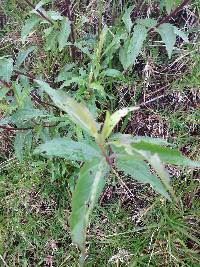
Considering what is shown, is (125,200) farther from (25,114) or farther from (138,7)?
(138,7)

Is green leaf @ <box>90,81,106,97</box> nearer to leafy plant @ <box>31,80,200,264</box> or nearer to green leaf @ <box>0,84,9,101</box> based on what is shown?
green leaf @ <box>0,84,9,101</box>

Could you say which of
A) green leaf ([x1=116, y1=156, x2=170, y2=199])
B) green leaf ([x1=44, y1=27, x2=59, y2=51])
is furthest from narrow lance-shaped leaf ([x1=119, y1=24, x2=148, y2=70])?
green leaf ([x1=116, y1=156, x2=170, y2=199])

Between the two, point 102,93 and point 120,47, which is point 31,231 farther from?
point 120,47

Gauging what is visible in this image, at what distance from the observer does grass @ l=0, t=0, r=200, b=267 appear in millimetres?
2383

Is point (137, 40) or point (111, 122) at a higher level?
point (137, 40)

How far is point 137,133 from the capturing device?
2496 mm

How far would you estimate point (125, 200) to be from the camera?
2471 mm

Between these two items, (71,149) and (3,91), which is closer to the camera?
(71,149)

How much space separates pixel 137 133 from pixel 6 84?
809mm

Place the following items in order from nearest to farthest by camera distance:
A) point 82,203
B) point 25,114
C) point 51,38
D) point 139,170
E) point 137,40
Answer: point 82,203, point 139,170, point 25,114, point 137,40, point 51,38

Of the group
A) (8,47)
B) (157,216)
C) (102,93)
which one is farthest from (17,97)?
(157,216)

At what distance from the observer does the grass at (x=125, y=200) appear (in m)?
2.38

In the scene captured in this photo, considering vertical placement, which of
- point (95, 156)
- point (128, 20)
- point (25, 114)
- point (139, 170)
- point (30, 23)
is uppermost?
point (30, 23)

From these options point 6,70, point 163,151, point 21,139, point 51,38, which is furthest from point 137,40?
point 163,151
